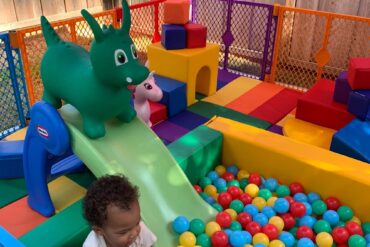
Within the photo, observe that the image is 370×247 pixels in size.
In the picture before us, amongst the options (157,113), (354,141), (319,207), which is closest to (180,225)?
(319,207)

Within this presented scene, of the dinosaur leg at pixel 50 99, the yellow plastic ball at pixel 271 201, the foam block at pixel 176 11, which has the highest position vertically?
the foam block at pixel 176 11

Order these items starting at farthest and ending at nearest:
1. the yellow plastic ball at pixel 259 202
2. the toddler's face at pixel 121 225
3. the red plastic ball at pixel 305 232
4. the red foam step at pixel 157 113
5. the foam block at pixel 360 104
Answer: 1. the red foam step at pixel 157 113
2. the foam block at pixel 360 104
3. the yellow plastic ball at pixel 259 202
4. the red plastic ball at pixel 305 232
5. the toddler's face at pixel 121 225

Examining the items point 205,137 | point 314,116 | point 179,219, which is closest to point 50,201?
point 179,219

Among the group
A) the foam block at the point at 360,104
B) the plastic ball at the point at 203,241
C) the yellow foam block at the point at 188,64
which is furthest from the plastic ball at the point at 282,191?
the yellow foam block at the point at 188,64

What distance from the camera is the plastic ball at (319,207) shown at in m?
2.29

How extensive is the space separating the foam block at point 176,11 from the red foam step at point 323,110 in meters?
1.29

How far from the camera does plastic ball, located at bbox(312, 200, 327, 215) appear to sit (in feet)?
7.52

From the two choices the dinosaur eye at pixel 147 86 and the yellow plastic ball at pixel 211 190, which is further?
the dinosaur eye at pixel 147 86

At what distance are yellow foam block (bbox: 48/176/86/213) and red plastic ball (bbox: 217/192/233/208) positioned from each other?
804mm

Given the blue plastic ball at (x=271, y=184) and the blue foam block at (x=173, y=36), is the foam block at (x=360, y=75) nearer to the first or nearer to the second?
the blue plastic ball at (x=271, y=184)

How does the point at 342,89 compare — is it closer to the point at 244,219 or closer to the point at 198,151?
the point at 198,151

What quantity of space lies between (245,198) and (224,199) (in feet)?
0.39

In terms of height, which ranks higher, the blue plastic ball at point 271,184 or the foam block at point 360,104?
the foam block at point 360,104

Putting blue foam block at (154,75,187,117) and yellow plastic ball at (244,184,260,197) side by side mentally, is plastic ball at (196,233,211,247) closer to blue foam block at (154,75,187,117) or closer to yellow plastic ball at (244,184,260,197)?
yellow plastic ball at (244,184,260,197)
